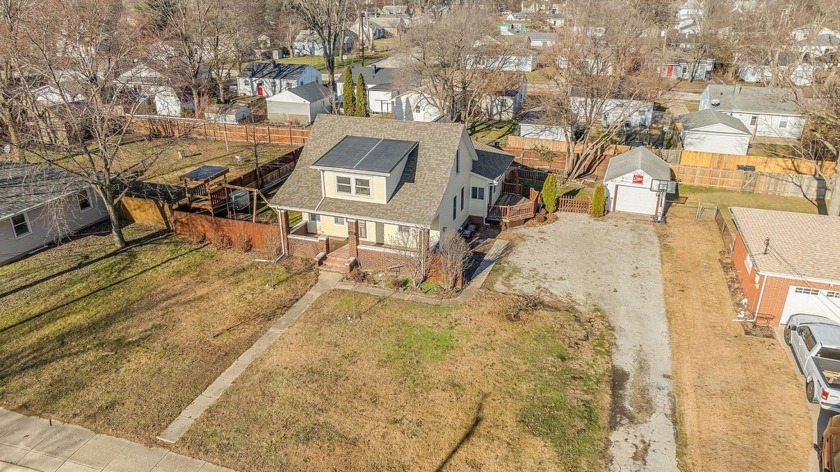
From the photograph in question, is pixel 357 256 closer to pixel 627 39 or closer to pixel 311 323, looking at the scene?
pixel 311 323

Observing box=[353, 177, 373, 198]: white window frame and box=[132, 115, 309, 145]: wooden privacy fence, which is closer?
box=[353, 177, 373, 198]: white window frame

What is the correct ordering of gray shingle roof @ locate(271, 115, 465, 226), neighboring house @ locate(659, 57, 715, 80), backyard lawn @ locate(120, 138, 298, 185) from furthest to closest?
neighboring house @ locate(659, 57, 715, 80) < backyard lawn @ locate(120, 138, 298, 185) < gray shingle roof @ locate(271, 115, 465, 226)

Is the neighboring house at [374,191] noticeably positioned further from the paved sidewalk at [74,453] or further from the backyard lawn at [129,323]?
the paved sidewalk at [74,453]

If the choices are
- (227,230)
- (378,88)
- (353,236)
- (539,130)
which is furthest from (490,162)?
(378,88)

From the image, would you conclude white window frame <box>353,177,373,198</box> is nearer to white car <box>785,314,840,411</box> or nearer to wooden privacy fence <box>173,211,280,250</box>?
wooden privacy fence <box>173,211,280,250</box>

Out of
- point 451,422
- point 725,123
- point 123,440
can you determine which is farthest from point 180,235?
point 725,123

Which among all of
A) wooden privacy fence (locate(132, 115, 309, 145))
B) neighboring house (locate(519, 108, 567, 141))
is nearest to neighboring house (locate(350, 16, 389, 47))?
wooden privacy fence (locate(132, 115, 309, 145))
